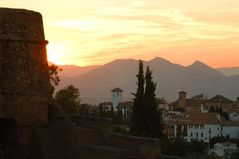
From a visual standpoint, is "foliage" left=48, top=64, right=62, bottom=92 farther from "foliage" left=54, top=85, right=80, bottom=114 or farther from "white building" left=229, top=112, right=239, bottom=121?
"white building" left=229, top=112, right=239, bottom=121

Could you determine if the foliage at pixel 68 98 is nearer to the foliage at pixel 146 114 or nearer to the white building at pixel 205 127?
the foliage at pixel 146 114

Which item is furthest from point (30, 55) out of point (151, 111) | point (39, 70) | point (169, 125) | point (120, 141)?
point (169, 125)

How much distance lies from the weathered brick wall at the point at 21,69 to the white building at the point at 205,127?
7297 cm

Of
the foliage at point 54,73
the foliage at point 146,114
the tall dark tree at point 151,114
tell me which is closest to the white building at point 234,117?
the foliage at point 54,73

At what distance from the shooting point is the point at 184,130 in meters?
94.4

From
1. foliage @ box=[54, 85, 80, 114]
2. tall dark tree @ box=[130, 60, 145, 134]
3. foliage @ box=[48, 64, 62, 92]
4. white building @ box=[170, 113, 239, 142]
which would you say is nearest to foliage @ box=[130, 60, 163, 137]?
tall dark tree @ box=[130, 60, 145, 134]

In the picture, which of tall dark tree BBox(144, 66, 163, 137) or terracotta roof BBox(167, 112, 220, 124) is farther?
terracotta roof BBox(167, 112, 220, 124)

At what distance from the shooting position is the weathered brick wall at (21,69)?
17.6 metres

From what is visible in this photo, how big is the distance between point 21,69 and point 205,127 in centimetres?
7883

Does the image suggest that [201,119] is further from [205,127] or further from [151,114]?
[151,114]

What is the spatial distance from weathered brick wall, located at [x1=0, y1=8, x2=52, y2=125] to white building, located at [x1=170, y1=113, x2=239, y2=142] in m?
73.0

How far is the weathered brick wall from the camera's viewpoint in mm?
17594

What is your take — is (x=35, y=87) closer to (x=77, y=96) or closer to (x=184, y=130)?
(x=77, y=96)

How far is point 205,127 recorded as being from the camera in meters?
94.2
